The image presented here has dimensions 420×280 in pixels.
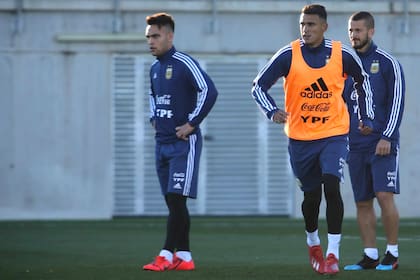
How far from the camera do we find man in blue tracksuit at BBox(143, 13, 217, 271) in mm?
10289

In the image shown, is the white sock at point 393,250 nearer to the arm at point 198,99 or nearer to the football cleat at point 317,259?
the football cleat at point 317,259

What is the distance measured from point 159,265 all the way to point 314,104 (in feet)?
5.80

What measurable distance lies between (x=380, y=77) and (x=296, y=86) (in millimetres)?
1182

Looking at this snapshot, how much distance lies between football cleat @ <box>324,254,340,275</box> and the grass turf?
6cm

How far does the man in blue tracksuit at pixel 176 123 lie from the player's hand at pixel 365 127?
121 cm

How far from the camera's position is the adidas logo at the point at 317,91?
31.3ft

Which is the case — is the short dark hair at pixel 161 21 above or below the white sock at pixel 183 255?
above

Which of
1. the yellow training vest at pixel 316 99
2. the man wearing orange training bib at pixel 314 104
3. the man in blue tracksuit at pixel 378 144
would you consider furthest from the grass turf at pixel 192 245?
the yellow training vest at pixel 316 99

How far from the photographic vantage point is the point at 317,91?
9.56 m

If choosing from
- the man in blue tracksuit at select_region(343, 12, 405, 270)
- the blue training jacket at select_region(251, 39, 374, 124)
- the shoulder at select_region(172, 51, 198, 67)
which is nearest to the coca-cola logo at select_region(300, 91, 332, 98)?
the blue training jacket at select_region(251, 39, 374, 124)

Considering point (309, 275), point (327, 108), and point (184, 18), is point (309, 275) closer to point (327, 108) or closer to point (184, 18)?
point (327, 108)

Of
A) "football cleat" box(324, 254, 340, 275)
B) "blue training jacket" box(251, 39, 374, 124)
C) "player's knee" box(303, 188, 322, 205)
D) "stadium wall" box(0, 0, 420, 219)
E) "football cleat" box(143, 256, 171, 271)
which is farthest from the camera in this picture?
"stadium wall" box(0, 0, 420, 219)

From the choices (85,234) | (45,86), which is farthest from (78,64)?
(85,234)

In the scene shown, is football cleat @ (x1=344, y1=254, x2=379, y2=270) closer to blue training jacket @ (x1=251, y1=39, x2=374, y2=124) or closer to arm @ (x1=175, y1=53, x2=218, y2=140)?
blue training jacket @ (x1=251, y1=39, x2=374, y2=124)
